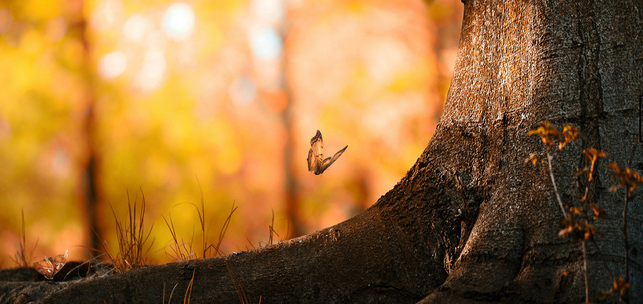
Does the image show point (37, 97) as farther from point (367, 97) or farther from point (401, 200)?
point (401, 200)

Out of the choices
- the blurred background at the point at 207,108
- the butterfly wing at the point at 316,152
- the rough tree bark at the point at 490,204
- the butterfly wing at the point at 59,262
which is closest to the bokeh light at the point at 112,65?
the blurred background at the point at 207,108

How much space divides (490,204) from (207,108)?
5932 millimetres

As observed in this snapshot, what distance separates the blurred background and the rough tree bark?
4688 mm

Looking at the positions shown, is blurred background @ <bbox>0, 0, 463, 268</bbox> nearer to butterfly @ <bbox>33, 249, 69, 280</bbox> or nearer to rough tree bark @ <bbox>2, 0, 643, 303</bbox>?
butterfly @ <bbox>33, 249, 69, 280</bbox>

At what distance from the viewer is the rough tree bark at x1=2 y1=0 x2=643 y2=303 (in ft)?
3.23

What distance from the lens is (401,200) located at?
1.31 meters

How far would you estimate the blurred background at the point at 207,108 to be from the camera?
5699 mm

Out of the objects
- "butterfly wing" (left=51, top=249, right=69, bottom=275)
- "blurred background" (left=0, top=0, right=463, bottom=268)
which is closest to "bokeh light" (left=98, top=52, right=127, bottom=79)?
"blurred background" (left=0, top=0, right=463, bottom=268)

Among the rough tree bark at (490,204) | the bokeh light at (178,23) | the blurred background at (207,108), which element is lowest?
the rough tree bark at (490,204)

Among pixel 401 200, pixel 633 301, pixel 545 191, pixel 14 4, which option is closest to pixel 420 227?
pixel 401 200

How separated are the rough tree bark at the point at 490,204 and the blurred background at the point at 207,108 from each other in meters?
4.69

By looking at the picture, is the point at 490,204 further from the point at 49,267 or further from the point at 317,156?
the point at 49,267

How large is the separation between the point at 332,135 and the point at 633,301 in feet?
17.8

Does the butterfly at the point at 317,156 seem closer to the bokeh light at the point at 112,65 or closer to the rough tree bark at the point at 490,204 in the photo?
the rough tree bark at the point at 490,204
